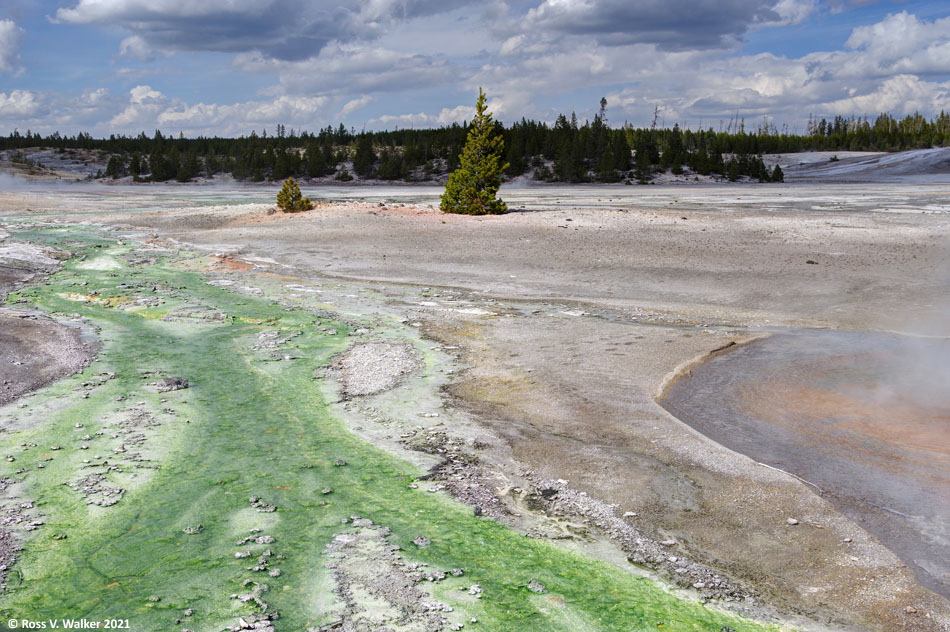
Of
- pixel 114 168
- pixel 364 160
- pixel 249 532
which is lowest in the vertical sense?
pixel 249 532

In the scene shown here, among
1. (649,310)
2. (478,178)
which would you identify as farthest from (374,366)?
(478,178)

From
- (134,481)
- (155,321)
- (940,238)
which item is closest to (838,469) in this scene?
(134,481)

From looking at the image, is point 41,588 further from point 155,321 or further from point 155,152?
point 155,152

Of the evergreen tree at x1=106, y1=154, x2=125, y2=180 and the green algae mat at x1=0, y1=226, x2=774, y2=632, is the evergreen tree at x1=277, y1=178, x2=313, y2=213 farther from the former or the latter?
the evergreen tree at x1=106, y1=154, x2=125, y2=180

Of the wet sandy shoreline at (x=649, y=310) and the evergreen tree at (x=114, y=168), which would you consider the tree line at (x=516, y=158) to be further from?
the wet sandy shoreline at (x=649, y=310)

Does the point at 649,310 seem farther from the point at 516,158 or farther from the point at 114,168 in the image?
the point at 114,168

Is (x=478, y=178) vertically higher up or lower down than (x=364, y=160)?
lower down

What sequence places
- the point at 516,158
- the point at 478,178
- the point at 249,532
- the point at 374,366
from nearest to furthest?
the point at 249,532, the point at 374,366, the point at 478,178, the point at 516,158

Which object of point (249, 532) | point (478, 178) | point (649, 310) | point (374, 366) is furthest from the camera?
point (478, 178)
